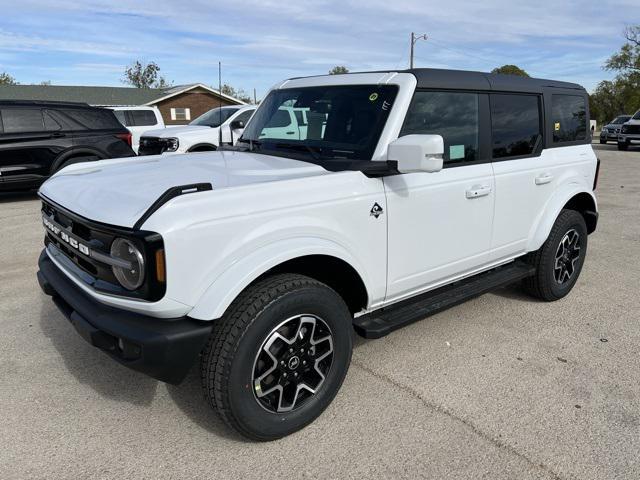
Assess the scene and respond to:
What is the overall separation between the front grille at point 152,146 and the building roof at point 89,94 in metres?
26.4

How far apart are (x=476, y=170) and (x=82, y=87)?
140 ft

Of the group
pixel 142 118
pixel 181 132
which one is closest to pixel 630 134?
pixel 142 118

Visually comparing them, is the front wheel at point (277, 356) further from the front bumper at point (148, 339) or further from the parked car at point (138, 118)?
the parked car at point (138, 118)

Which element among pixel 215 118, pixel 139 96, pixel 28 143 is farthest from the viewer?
pixel 139 96

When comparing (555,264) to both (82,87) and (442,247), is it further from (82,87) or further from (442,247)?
(82,87)

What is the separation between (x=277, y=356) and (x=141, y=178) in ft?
4.17

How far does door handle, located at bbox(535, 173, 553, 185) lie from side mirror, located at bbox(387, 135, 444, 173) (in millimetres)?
1670

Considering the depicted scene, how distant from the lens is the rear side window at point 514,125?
3836 millimetres

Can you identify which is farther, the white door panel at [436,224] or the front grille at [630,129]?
the front grille at [630,129]

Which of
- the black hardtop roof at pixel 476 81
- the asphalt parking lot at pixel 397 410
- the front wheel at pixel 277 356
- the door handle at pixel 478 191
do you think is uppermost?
the black hardtop roof at pixel 476 81

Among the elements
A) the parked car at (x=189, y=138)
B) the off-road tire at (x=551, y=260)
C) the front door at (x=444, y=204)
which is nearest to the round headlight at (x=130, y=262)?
the front door at (x=444, y=204)

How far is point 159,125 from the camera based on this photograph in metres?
15.3

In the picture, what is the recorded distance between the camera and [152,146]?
36.9ft

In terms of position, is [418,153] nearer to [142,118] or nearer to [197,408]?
[197,408]
